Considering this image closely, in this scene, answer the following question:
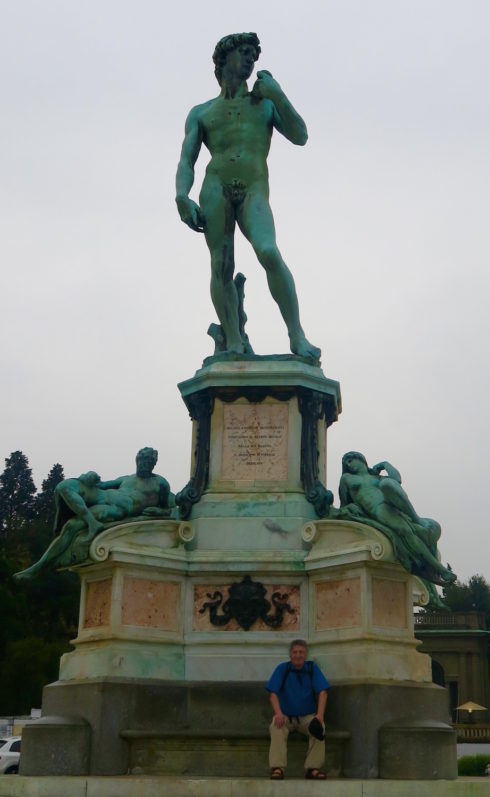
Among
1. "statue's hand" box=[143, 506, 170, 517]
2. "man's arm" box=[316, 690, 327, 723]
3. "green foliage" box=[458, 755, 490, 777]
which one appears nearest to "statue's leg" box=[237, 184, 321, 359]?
"statue's hand" box=[143, 506, 170, 517]

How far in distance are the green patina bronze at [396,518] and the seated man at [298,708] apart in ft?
4.76

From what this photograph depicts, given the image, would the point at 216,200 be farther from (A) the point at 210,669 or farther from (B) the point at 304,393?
(A) the point at 210,669

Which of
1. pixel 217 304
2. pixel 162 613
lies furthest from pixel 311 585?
pixel 217 304

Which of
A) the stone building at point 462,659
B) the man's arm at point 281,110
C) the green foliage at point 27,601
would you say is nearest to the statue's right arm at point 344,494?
the man's arm at point 281,110

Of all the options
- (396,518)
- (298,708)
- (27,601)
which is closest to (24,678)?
(27,601)

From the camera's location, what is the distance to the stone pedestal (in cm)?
952

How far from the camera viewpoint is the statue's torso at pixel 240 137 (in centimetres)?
1242

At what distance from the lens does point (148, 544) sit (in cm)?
1077

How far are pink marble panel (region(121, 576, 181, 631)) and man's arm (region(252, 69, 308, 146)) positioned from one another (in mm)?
5319

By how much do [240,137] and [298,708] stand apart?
6512mm

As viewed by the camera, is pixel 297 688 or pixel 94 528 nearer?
pixel 297 688

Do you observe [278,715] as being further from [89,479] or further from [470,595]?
[470,595]

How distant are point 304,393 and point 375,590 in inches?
94.0

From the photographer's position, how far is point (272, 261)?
12.1 metres
